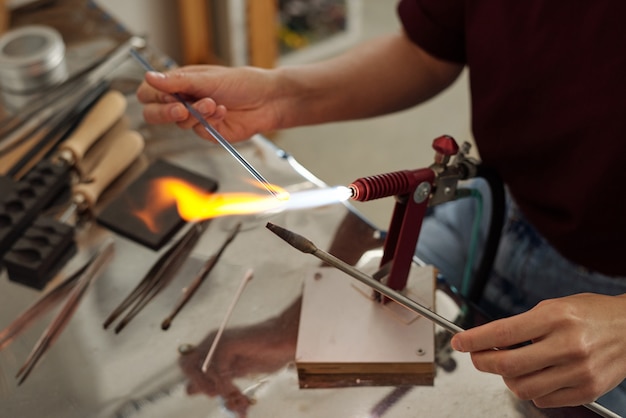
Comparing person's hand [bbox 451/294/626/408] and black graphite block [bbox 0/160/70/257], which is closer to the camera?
person's hand [bbox 451/294/626/408]

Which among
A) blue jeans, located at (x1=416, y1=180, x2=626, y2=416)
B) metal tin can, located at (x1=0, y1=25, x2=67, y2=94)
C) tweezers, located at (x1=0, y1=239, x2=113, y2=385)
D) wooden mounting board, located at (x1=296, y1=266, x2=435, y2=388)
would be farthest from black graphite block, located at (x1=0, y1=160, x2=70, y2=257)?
blue jeans, located at (x1=416, y1=180, x2=626, y2=416)

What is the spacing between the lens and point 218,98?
0.93 meters

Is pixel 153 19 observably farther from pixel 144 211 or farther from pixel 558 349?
pixel 558 349

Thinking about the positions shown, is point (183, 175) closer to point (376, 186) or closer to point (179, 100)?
point (179, 100)

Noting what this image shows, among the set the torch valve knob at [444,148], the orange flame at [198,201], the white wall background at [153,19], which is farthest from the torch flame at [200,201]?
the white wall background at [153,19]

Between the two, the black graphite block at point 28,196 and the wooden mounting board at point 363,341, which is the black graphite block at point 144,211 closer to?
the black graphite block at point 28,196

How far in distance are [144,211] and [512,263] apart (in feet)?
1.73

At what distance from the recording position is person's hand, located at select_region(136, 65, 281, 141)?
90 cm

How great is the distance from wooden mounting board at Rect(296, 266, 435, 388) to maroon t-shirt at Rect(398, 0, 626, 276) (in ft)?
0.75

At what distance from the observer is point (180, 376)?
0.76 m

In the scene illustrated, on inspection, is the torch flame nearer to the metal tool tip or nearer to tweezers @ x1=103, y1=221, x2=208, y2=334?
tweezers @ x1=103, y1=221, x2=208, y2=334

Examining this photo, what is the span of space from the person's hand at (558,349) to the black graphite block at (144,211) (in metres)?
0.45

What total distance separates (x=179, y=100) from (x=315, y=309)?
34 cm

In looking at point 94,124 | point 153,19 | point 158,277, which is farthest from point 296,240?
point 153,19
